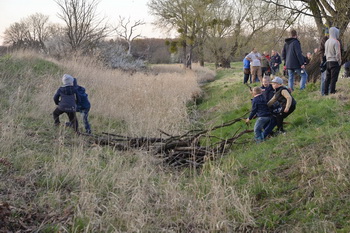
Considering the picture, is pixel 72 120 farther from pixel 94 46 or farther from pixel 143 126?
pixel 94 46

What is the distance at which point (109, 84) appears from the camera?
51.6 feet

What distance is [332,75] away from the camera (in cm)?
976

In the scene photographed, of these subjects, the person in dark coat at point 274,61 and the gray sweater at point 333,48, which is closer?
the gray sweater at point 333,48

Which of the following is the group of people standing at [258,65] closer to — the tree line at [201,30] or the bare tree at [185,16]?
the tree line at [201,30]

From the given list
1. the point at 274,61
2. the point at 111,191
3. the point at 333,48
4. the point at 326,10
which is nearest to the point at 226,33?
the point at 274,61

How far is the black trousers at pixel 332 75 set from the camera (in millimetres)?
9734

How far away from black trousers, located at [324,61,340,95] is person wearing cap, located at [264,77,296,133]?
91.6 inches

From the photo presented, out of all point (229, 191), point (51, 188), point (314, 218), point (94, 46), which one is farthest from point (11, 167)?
point (94, 46)

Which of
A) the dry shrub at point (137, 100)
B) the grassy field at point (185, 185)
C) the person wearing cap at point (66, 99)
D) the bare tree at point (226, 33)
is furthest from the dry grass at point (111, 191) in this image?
the bare tree at point (226, 33)

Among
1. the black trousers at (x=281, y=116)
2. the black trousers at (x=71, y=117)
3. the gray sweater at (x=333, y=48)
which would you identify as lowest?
the black trousers at (x=71, y=117)

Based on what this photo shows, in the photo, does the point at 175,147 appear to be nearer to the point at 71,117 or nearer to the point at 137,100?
the point at 71,117

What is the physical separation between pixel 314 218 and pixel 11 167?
4486 mm

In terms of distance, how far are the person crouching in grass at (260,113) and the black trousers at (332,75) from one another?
276cm

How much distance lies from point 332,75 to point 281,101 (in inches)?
98.3
